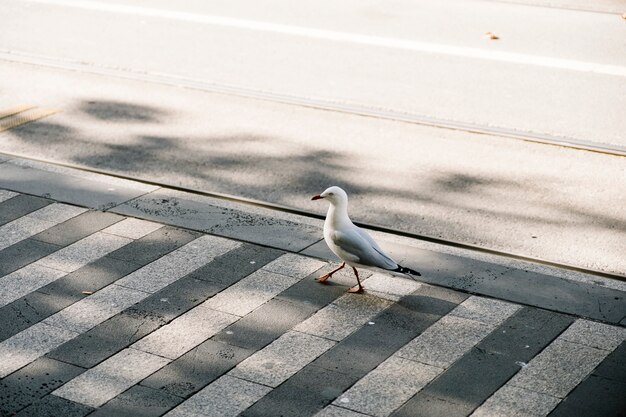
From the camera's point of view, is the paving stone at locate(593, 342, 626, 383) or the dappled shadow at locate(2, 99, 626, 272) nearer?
the paving stone at locate(593, 342, 626, 383)

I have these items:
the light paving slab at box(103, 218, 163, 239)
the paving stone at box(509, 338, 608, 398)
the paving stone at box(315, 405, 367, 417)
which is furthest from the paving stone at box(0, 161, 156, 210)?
the paving stone at box(509, 338, 608, 398)

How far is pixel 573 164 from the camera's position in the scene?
29.8 ft

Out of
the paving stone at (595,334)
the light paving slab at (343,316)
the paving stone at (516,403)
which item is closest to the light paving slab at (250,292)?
the light paving slab at (343,316)

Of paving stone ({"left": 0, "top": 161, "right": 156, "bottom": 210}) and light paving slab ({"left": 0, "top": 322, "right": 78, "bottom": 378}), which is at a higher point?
paving stone ({"left": 0, "top": 161, "right": 156, "bottom": 210})

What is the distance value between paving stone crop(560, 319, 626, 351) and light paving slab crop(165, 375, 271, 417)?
199 centimetres

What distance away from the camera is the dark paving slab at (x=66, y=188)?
819 cm

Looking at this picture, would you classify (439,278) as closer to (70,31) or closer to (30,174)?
(30,174)

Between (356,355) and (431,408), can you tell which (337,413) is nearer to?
(431,408)

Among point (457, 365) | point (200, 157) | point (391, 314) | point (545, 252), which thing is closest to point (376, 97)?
point (200, 157)

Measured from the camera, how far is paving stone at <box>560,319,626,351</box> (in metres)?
6.12

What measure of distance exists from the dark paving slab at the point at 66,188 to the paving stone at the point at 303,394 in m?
3.01

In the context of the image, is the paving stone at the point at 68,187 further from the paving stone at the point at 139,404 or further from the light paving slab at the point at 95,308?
the paving stone at the point at 139,404

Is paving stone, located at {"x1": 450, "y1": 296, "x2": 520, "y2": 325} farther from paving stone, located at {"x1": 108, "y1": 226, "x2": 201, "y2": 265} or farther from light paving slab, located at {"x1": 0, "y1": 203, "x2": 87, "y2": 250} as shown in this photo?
light paving slab, located at {"x1": 0, "y1": 203, "x2": 87, "y2": 250}

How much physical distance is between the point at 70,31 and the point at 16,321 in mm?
7440
